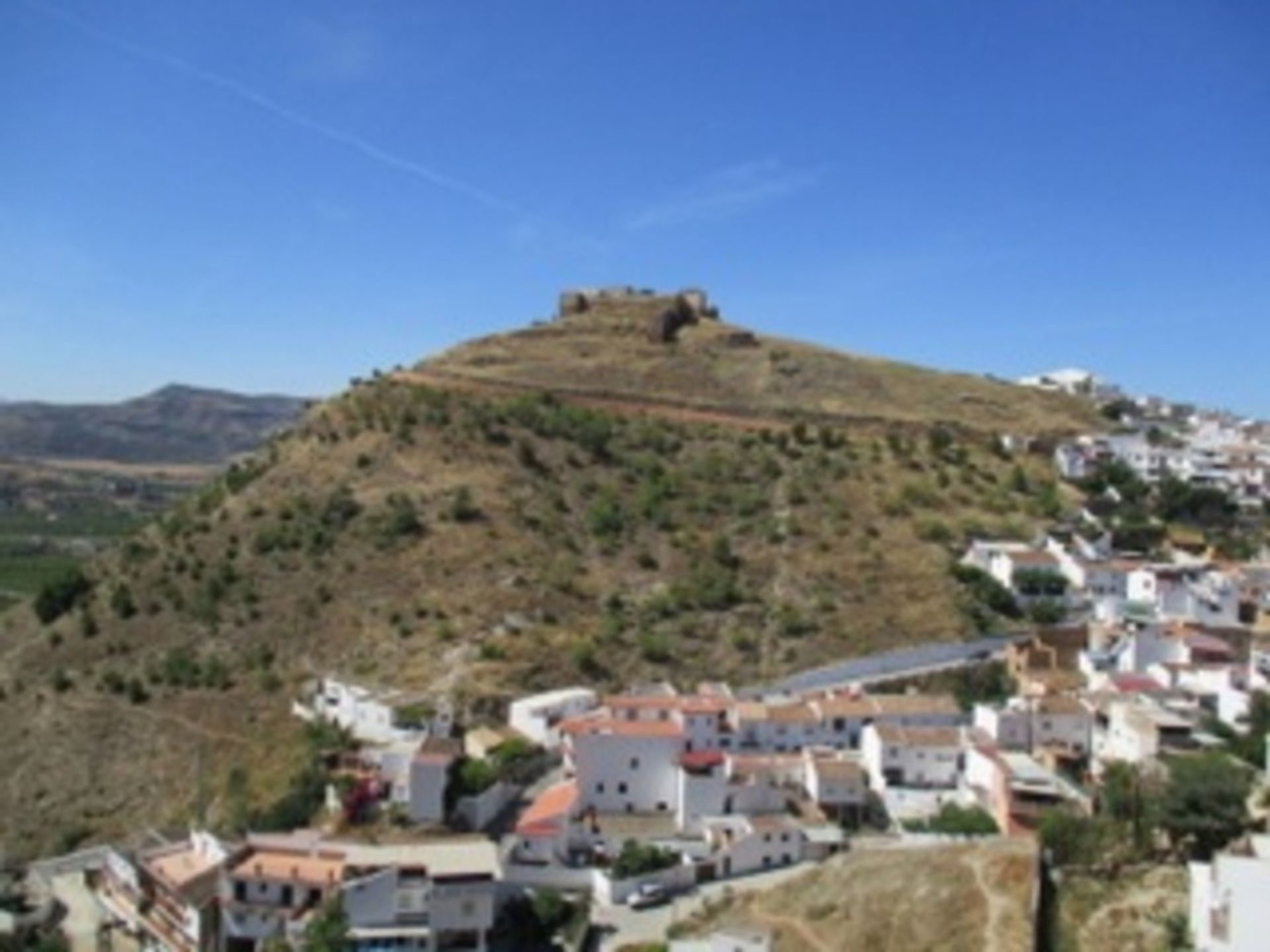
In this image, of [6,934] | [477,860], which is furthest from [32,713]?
[477,860]

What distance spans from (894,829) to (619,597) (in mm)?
15250

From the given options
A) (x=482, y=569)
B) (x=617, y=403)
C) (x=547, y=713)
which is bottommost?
(x=547, y=713)

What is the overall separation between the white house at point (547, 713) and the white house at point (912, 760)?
705 cm

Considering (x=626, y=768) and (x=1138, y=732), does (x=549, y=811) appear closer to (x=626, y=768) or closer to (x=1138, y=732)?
(x=626, y=768)

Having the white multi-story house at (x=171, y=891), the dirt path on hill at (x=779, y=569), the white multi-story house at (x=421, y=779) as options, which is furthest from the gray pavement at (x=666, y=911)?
the dirt path on hill at (x=779, y=569)

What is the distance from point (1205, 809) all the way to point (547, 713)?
14.4m

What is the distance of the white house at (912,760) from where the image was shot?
97.2 feet

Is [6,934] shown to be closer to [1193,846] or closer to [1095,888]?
[1095,888]

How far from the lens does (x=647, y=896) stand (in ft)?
85.4

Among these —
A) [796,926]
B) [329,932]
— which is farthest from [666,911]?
[329,932]

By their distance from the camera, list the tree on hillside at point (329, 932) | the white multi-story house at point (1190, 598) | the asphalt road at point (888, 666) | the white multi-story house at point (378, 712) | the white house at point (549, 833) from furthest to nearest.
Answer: the white multi-story house at point (1190, 598), the asphalt road at point (888, 666), the white multi-story house at point (378, 712), the white house at point (549, 833), the tree on hillside at point (329, 932)

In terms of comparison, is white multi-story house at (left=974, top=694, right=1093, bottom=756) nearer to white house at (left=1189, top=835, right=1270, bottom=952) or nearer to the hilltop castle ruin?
white house at (left=1189, top=835, right=1270, bottom=952)

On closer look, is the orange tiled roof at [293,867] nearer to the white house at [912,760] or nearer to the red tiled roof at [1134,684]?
the white house at [912,760]

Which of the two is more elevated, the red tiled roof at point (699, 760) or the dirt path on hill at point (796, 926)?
the red tiled roof at point (699, 760)
